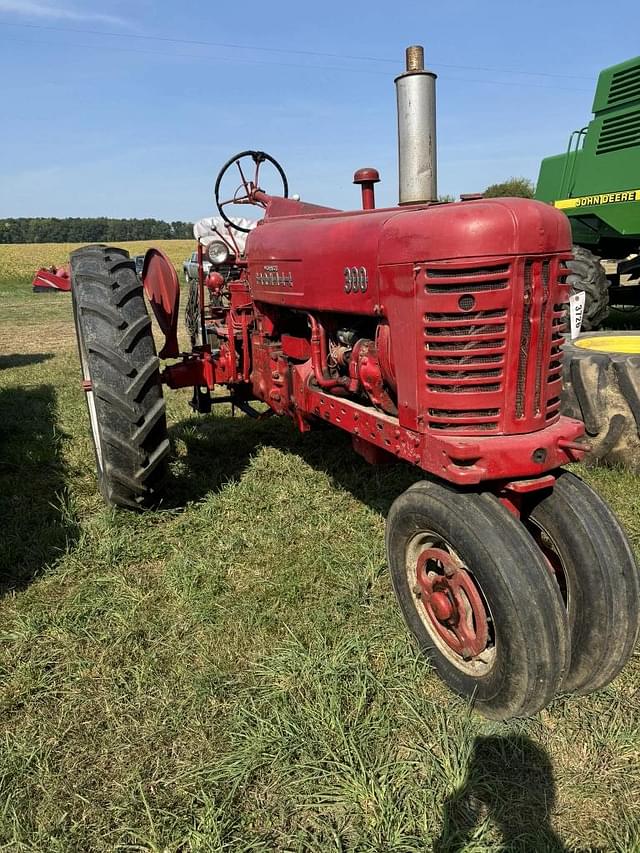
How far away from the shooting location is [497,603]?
74.5 inches

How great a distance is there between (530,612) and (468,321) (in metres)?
0.92

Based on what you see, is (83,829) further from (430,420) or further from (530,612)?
(430,420)

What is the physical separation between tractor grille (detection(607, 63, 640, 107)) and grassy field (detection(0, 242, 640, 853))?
4.86 m

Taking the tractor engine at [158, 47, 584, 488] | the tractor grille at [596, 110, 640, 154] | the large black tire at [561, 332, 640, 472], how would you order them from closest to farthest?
1. the tractor engine at [158, 47, 584, 488]
2. the large black tire at [561, 332, 640, 472]
3. the tractor grille at [596, 110, 640, 154]

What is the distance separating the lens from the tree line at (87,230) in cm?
5953

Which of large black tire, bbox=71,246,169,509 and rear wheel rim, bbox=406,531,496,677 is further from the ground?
large black tire, bbox=71,246,169,509

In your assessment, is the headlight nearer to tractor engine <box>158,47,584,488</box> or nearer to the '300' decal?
tractor engine <box>158,47,584,488</box>

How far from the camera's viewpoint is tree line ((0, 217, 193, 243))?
5953 cm

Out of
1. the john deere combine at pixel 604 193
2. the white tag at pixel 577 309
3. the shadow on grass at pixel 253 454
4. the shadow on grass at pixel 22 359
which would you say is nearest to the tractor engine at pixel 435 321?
the shadow on grass at pixel 253 454

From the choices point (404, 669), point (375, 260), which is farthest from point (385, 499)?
point (375, 260)

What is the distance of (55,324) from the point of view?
12.6 meters

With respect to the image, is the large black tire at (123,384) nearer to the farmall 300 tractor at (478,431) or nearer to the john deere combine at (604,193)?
the farmall 300 tractor at (478,431)

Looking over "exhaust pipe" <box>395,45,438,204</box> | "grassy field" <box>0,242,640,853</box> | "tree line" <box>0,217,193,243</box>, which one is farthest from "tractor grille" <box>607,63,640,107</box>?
"tree line" <box>0,217,193,243</box>

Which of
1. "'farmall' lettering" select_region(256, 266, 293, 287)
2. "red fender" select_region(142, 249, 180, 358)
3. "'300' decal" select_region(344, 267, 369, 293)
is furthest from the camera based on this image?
"red fender" select_region(142, 249, 180, 358)
